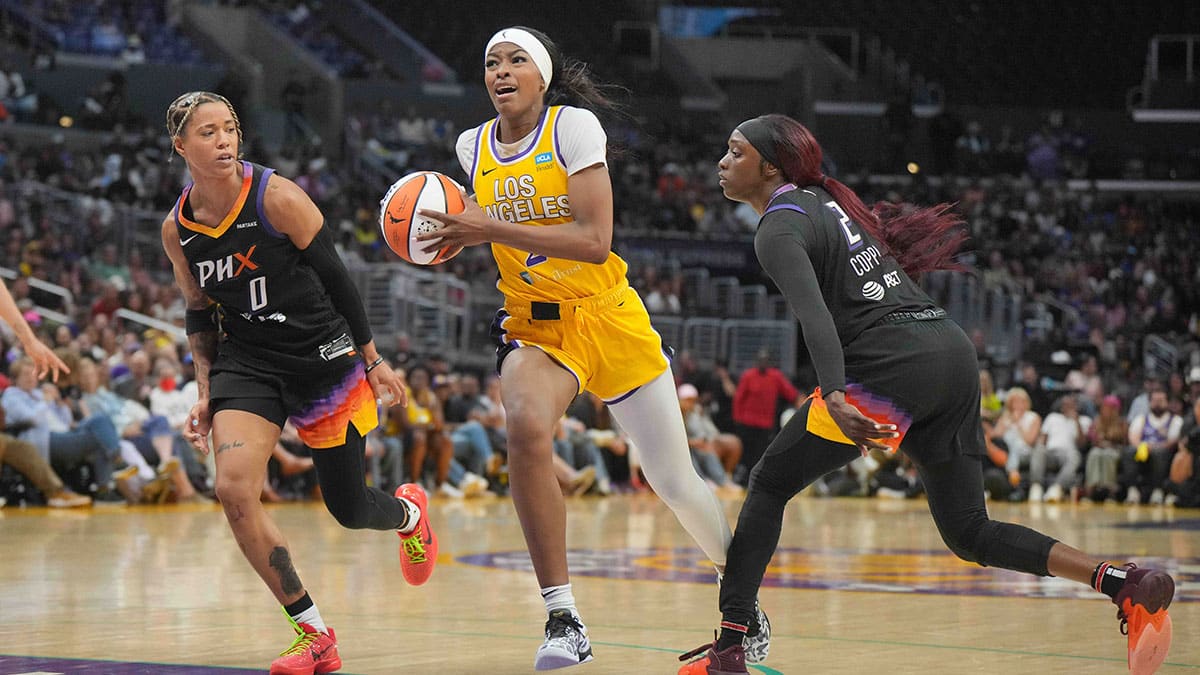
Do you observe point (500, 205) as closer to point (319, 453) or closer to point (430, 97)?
point (319, 453)

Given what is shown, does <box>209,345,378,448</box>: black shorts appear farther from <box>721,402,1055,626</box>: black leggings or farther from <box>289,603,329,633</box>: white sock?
<box>721,402,1055,626</box>: black leggings

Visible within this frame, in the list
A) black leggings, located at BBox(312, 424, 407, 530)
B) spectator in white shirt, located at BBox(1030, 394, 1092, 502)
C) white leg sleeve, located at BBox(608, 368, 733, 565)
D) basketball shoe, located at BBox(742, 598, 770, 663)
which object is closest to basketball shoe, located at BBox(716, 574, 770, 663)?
basketball shoe, located at BBox(742, 598, 770, 663)

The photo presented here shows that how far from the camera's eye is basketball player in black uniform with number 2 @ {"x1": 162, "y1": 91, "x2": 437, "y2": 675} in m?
5.33

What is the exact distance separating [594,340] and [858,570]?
4117 mm

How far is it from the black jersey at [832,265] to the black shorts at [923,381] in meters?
0.07

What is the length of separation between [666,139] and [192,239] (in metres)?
26.8

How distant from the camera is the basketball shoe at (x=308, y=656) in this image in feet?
16.5

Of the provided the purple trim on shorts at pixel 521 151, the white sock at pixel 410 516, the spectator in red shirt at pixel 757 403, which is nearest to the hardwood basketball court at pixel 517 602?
the white sock at pixel 410 516

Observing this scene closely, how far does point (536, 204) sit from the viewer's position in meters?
5.48

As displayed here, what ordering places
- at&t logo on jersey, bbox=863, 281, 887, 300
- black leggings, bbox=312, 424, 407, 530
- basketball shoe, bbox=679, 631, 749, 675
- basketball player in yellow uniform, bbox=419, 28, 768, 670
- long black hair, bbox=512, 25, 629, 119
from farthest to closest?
long black hair, bbox=512, 25, 629, 119 → black leggings, bbox=312, 424, 407, 530 → basketball player in yellow uniform, bbox=419, 28, 768, 670 → at&t logo on jersey, bbox=863, 281, 887, 300 → basketball shoe, bbox=679, 631, 749, 675

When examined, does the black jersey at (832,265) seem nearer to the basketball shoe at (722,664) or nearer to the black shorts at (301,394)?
the basketball shoe at (722,664)

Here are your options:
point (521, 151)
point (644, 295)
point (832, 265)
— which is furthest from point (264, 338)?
point (644, 295)

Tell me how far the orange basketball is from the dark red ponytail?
1065mm

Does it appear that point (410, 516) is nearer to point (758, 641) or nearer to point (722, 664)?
point (758, 641)
